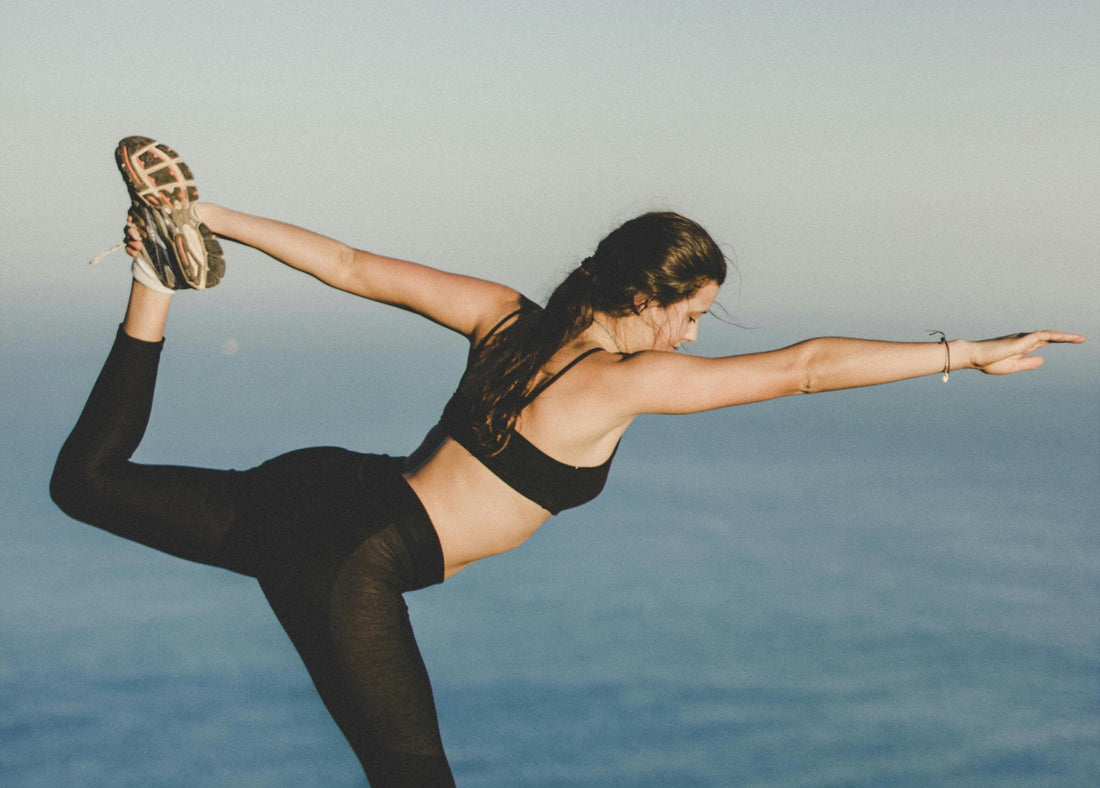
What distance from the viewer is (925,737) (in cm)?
2717

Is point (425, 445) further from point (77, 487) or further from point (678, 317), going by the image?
point (77, 487)

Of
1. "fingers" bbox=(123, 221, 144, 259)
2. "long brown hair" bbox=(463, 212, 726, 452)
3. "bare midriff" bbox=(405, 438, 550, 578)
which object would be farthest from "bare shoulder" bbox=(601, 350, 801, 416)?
"fingers" bbox=(123, 221, 144, 259)

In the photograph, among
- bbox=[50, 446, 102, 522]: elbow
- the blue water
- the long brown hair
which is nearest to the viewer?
the long brown hair

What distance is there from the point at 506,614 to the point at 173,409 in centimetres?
1789

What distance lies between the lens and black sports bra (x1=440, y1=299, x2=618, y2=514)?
2.09 metres

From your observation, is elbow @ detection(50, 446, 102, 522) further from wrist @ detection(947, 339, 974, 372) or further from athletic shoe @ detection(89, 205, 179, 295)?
wrist @ detection(947, 339, 974, 372)

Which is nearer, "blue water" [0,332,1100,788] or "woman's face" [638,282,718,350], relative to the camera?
"woman's face" [638,282,718,350]

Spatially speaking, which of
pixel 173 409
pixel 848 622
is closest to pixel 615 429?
pixel 848 622

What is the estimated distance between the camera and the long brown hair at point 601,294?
2125 mm

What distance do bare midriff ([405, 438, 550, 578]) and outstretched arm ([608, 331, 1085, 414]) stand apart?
1.19 feet

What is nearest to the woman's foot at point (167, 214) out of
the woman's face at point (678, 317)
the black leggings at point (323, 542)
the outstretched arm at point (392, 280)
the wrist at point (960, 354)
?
the outstretched arm at point (392, 280)

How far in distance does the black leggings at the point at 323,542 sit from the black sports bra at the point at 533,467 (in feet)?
0.59

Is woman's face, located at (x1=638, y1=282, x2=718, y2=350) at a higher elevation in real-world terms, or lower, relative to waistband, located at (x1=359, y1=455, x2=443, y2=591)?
higher

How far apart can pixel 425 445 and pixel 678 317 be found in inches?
25.5
